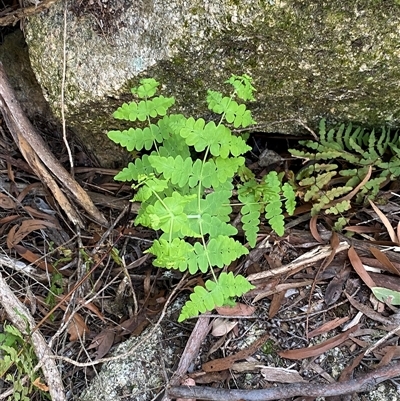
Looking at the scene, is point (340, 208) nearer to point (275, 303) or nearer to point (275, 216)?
point (275, 216)

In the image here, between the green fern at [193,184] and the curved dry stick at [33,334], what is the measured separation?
82 cm

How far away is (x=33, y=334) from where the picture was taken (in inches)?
105

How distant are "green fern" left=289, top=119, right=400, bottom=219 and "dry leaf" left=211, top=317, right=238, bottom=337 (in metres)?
0.79

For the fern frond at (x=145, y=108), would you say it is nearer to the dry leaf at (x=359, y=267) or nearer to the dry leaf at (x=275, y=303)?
the dry leaf at (x=275, y=303)

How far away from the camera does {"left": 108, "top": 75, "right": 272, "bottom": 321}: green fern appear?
2.25m

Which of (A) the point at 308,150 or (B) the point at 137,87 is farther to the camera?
(A) the point at 308,150

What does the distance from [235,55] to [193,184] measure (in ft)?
2.15

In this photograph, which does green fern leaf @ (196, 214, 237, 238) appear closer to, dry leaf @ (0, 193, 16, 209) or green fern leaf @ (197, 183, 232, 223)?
green fern leaf @ (197, 183, 232, 223)

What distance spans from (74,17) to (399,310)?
2.23 meters

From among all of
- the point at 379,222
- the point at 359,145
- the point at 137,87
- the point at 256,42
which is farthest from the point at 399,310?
the point at 137,87

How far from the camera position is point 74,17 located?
258 centimetres

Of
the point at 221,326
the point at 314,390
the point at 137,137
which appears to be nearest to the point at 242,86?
the point at 137,137

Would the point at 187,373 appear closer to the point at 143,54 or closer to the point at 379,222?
the point at 379,222

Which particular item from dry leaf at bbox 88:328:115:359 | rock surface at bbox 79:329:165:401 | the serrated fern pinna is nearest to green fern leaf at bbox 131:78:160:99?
the serrated fern pinna
